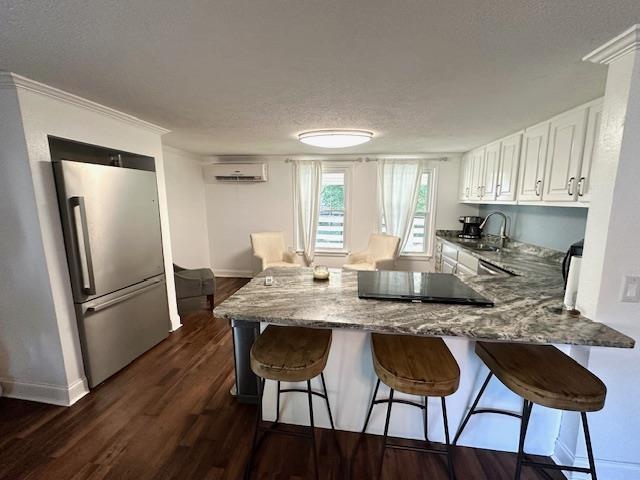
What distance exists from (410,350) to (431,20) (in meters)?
1.45

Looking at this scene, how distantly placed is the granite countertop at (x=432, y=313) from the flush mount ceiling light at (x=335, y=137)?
4.56 feet

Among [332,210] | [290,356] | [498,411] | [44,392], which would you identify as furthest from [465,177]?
[44,392]

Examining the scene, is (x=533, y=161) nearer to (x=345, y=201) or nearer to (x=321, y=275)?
(x=321, y=275)

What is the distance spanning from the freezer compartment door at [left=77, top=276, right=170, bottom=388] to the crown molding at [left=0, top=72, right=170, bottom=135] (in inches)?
56.3

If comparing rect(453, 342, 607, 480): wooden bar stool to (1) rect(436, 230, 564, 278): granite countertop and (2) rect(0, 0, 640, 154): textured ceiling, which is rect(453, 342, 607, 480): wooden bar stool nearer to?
(1) rect(436, 230, 564, 278): granite countertop

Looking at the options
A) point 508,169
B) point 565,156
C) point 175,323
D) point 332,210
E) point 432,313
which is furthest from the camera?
point 332,210

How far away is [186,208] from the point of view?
14.6 feet

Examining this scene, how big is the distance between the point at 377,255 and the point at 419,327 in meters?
3.12

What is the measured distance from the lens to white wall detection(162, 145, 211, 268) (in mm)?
4074

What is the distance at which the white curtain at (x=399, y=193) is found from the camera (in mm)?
4496

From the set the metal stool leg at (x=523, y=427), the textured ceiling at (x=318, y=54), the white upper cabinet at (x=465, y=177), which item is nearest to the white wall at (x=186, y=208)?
the textured ceiling at (x=318, y=54)

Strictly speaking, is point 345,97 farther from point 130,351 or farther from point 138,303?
point 130,351

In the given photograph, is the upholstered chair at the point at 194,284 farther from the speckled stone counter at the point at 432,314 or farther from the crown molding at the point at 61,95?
the speckled stone counter at the point at 432,314

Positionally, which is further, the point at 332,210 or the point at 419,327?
the point at 332,210
